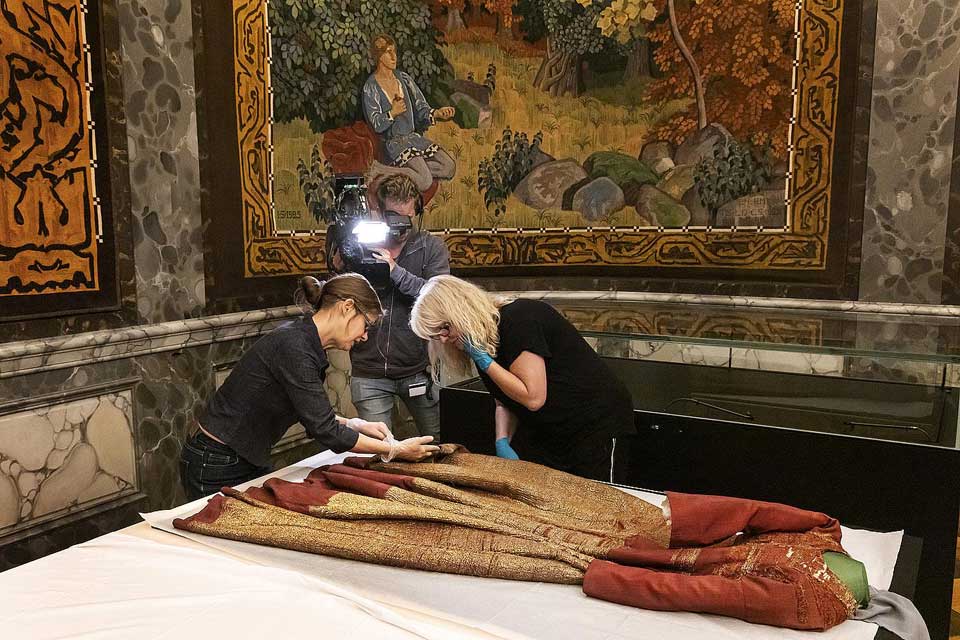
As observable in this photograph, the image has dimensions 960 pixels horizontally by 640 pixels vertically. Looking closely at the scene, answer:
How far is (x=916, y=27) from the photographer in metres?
4.43

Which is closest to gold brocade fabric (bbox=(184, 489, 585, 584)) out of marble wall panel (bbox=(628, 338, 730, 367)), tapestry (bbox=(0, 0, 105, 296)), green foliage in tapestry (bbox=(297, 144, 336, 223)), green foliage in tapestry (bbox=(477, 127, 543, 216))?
marble wall panel (bbox=(628, 338, 730, 367))

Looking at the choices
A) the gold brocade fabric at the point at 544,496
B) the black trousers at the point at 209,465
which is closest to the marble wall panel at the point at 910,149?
the gold brocade fabric at the point at 544,496

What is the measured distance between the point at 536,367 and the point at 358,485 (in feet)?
2.43

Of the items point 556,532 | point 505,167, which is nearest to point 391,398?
point 556,532

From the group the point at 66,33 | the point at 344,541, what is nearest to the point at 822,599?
the point at 344,541

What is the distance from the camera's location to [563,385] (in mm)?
2711

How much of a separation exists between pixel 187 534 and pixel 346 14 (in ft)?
11.7

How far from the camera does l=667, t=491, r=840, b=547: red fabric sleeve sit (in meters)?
1.86

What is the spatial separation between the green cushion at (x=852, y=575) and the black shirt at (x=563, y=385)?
1101 millimetres

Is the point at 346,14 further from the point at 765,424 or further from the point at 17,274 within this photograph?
the point at 765,424

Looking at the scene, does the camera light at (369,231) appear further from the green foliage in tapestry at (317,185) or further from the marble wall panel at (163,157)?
the green foliage in tapestry at (317,185)

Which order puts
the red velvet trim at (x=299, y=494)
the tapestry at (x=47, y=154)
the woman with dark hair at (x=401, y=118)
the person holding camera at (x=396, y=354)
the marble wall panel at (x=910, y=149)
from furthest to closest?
1. the woman with dark hair at (x=401, y=118)
2. the marble wall panel at (x=910, y=149)
3. the person holding camera at (x=396, y=354)
4. the tapestry at (x=47, y=154)
5. the red velvet trim at (x=299, y=494)

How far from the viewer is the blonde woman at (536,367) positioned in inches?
104

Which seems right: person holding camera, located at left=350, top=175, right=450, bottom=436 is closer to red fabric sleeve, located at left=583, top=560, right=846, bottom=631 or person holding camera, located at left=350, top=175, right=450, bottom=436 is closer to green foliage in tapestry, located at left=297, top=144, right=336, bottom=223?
green foliage in tapestry, located at left=297, top=144, right=336, bottom=223
